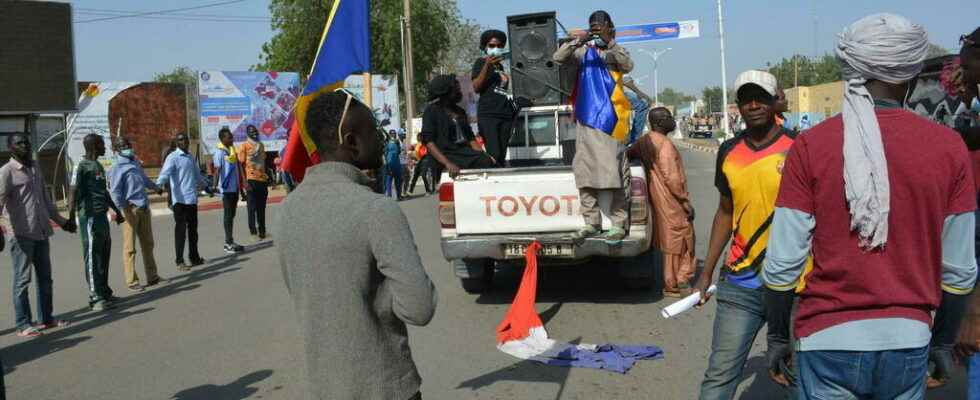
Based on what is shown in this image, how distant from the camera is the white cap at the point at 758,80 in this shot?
387 centimetres

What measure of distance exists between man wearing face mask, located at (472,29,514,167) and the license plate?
1356 millimetres

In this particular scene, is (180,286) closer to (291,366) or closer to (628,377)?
(291,366)

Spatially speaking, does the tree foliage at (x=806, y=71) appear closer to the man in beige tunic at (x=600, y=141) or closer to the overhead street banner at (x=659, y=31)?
the overhead street banner at (x=659, y=31)

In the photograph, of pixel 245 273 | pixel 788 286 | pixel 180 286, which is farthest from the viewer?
pixel 245 273

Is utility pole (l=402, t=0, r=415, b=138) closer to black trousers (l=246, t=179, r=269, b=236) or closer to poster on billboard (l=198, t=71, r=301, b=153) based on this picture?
poster on billboard (l=198, t=71, r=301, b=153)

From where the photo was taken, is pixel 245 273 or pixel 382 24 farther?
pixel 382 24

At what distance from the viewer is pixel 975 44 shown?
348 centimetres

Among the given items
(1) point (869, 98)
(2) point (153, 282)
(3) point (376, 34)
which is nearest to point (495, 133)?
(2) point (153, 282)

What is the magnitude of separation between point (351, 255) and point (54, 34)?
2461 cm

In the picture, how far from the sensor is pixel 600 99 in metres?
6.80

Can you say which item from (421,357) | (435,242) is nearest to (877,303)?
(421,357)

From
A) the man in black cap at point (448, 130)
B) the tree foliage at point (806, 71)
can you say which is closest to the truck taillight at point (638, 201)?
the man in black cap at point (448, 130)

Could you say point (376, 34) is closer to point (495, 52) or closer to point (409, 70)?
point (409, 70)

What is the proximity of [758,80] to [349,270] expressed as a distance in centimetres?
226
